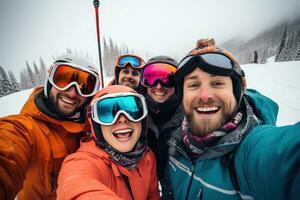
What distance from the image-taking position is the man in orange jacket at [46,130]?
60.2 inches

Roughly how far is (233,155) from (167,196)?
1319 millimetres

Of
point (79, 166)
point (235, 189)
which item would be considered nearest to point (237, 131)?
point (235, 189)

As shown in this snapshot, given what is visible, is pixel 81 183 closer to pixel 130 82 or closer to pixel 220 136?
pixel 220 136

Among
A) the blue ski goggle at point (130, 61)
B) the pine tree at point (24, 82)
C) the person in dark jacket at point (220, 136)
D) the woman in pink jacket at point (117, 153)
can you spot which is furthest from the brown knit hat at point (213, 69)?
the pine tree at point (24, 82)

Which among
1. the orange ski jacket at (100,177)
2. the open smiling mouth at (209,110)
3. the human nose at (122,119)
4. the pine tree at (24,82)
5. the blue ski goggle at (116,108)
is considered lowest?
the pine tree at (24,82)

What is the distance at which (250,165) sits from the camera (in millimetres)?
1308

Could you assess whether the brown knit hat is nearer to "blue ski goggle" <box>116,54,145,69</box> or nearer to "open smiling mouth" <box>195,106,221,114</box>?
"open smiling mouth" <box>195,106,221,114</box>

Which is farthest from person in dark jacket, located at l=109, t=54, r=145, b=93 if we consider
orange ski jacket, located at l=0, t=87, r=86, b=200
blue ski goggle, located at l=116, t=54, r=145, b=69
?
orange ski jacket, located at l=0, t=87, r=86, b=200

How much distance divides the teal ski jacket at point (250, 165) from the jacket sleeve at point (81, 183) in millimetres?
958

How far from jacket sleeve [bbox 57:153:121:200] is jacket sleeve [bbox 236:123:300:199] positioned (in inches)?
43.4

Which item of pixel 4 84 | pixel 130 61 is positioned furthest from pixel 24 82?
pixel 130 61

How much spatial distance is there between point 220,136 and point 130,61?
13.5 ft

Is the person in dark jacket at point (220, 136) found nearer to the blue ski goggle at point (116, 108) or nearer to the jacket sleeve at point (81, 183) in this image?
the blue ski goggle at point (116, 108)

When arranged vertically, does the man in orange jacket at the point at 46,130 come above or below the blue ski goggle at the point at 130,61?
below
